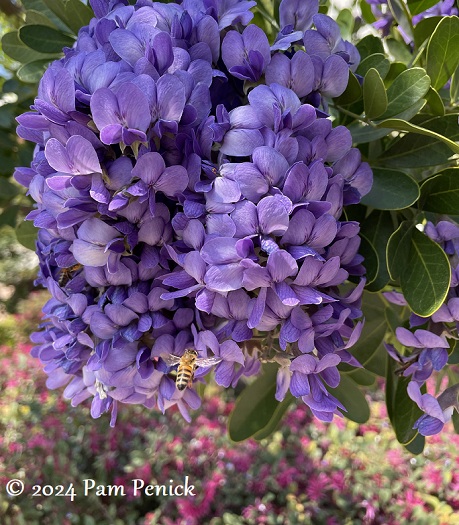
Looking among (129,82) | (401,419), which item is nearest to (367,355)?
(401,419)

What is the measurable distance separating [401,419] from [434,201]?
26cm

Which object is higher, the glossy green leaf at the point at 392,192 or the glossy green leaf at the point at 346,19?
the glossy green leaf at the point at 346,19

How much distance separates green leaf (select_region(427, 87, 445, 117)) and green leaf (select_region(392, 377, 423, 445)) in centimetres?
30

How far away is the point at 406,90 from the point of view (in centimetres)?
57

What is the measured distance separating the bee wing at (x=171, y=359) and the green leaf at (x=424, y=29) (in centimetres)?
50

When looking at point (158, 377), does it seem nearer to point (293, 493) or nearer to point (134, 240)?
point (134, 240)

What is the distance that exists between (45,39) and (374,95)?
46 centimetres

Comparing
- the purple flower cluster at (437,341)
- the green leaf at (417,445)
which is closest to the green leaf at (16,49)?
the purple flower cluster at (437,341)

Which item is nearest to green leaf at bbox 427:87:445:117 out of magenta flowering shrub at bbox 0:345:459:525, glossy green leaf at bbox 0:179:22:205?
glossy green leaf at bbox 0:179:22:205

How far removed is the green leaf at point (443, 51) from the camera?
577mm

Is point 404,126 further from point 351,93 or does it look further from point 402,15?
point 402,15

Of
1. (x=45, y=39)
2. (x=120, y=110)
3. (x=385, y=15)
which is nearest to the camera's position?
(x=120, y=110)
